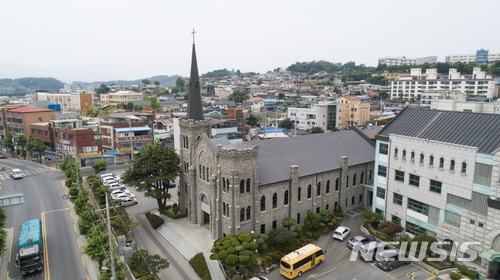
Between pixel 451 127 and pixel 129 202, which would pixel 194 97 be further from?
pixel 451 127

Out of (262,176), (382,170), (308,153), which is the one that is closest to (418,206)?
(382,170)

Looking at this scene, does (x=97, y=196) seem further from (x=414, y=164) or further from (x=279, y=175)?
(x=414, y=164)

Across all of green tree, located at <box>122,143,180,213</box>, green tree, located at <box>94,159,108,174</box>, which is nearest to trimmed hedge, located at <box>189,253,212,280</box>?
green tree, located at <box>122,143,180,213</box>

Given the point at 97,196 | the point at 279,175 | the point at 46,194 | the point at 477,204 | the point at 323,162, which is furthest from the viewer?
the point at 46,194

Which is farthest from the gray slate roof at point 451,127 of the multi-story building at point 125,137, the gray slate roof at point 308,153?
the multi-story building at point 125,137

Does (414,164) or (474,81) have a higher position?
(474,81)

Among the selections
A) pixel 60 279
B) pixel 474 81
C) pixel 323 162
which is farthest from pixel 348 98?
pixel 60 279

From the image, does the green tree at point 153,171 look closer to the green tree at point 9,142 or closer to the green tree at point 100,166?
the green tree at point 100,166
